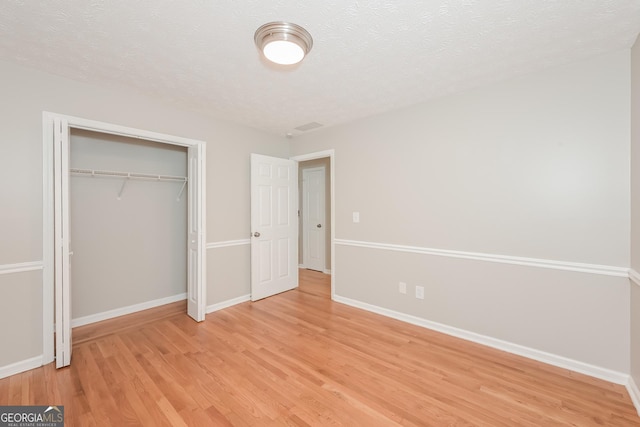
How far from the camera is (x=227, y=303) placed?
147 inches

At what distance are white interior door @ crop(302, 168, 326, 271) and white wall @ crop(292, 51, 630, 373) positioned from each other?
2.24 meters

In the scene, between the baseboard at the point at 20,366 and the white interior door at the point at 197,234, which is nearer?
the baseboard at the point at 20,366

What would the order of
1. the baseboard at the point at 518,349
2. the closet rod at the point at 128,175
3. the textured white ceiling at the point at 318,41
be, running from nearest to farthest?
the textured white ceiling at the point at 318,41 → the baseboard at the point at 518,349 → the closet rod at the point at 128,175

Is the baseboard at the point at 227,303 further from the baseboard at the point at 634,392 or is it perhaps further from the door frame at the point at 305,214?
the baseboard at the point at 634,392

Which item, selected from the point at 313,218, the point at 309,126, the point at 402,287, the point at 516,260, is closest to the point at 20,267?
the point at 309,126

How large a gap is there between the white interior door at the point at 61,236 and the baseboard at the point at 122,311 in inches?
38.1

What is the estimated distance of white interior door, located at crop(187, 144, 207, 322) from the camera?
3299 mm

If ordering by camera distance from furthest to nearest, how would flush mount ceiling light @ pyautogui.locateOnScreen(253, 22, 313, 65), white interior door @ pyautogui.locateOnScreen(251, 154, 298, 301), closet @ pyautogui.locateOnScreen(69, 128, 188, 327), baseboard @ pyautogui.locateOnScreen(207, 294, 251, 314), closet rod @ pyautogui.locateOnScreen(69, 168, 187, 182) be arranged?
white interior door @ pyautogui.locateOnScreen(251, 154, 298, 301) → baseboard @ pyautogui.locateOnScreen(207, 294, 251, 314) → closet @ pyautogui.locateOnScreen(69, 128, 188, 327) → closet rod @ pyautogui.locateOnScreen(69, 168, 187, 182) → flush mount ceiling light @ pyautogui.locateOnScreen(253, 22, 313, 65)

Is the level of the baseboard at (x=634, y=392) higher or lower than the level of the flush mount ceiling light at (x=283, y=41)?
lower

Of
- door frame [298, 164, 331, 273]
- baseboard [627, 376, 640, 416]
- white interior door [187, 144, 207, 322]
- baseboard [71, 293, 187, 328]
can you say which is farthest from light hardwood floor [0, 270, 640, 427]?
door frame [298, 164, 331, 273]

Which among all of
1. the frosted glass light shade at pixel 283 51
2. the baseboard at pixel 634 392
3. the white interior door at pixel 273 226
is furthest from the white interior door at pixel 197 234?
the baseboard at pixel 634 392

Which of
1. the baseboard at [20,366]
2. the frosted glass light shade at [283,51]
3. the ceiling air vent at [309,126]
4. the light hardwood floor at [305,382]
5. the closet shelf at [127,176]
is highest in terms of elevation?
the ceiling air vent at [309,126]

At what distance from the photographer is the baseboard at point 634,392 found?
1.87 m

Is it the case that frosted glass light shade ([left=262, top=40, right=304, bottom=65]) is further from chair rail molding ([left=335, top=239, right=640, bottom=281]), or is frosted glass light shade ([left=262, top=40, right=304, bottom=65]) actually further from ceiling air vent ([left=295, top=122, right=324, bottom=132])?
chair rail molding ([left=335, top=239, right=640, bottom=281])
